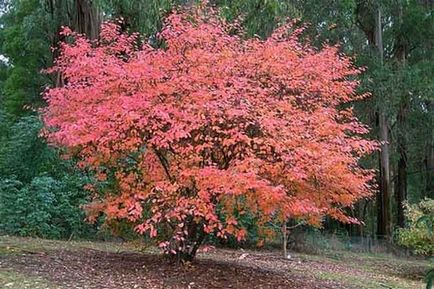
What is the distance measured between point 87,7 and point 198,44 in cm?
655

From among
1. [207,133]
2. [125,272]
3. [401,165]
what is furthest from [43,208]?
[401,165]

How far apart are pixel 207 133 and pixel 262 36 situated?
7718mm

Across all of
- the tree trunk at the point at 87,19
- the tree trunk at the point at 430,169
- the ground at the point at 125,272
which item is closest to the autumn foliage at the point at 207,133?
the ground at the point at 125,272

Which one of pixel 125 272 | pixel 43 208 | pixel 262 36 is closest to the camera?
pixel 125 272

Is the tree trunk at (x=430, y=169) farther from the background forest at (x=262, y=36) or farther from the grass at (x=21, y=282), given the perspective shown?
the grass at (x=21, y=282)

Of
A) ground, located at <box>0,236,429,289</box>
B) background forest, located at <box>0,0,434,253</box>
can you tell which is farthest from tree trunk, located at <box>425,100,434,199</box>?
ground, located at <box>0,236,429,289</box>

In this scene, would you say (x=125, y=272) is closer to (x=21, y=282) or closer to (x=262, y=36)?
(x=21, y=282)

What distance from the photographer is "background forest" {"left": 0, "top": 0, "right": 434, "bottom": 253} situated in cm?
1243

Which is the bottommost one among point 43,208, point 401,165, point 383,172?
point 43,208

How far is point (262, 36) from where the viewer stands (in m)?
14.6

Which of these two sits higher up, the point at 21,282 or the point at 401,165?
the point at 401,165

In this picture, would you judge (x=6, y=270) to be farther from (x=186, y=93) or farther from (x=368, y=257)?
(x=368, y=257)

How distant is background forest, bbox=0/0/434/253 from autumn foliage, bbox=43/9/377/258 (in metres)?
1.59

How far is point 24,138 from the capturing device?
13.8 m
